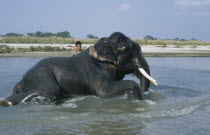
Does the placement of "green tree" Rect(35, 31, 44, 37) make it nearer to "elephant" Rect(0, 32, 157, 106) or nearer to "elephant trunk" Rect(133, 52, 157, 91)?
"elephant" Rect(0, 32, 157, 106)

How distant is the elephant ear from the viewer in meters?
8.21

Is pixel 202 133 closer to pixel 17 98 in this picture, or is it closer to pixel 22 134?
pixel 22 134

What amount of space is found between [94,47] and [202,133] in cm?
365

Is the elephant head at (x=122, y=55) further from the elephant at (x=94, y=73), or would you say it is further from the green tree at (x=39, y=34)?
the green tree at (x=39, y=34)

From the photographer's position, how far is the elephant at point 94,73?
7.89 meters

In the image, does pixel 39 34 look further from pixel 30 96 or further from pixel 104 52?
pixel 30 96

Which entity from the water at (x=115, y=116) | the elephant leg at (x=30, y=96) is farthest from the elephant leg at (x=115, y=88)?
the elephant leg at (x=30, y=96)

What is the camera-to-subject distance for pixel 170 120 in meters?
6.50

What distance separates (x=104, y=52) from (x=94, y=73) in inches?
22.1

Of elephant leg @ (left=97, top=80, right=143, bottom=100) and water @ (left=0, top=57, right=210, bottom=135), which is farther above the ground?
elephant leg @ (left=97, top=80, right=143, bottom=100)

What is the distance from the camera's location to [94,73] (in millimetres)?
8289

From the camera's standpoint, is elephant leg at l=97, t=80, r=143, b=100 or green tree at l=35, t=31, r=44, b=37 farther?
green tree at l=35, t=31, r=44, b=37

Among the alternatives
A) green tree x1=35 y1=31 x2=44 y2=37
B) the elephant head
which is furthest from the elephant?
green tree x1=35 y1=31 x2=44 y2=37

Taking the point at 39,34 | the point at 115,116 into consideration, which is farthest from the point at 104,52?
the point at 39,34
